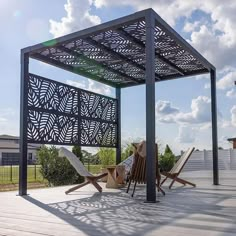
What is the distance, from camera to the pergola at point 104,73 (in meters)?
6.46

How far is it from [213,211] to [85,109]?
240 inches

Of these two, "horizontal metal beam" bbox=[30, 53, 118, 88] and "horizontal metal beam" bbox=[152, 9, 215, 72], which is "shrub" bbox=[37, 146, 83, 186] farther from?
"horizontal metal beam" bbox=[152, 9, 215, 72]

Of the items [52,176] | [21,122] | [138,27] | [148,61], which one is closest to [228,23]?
[138,27]

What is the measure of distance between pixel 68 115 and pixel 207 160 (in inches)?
451

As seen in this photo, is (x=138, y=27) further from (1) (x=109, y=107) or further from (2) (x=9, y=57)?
(1) (x=109, y=107)

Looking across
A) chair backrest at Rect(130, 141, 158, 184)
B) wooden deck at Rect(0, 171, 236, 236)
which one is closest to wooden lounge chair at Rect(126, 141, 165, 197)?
chair backrest at Rect(130, 141, 158, 184)

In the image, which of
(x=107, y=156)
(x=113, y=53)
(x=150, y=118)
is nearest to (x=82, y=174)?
(x=150, y=118)

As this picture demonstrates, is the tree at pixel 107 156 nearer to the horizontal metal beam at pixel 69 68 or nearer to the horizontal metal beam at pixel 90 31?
the horizontal metal beam at pixel 69 68

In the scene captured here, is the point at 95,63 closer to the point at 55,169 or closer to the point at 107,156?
the point at 55,169

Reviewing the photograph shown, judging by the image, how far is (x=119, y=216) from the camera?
464 centimetres

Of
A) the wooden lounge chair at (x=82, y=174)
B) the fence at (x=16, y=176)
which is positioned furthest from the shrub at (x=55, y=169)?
the wooden lounge chair at (x=82, y=174)

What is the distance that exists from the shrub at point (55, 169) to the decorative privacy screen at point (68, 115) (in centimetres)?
191

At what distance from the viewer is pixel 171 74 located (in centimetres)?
1140

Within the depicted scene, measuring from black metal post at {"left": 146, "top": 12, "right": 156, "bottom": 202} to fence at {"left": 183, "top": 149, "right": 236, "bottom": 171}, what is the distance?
1294 cm
